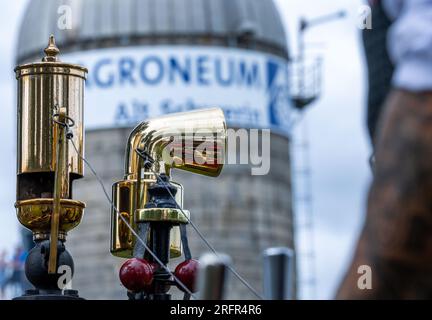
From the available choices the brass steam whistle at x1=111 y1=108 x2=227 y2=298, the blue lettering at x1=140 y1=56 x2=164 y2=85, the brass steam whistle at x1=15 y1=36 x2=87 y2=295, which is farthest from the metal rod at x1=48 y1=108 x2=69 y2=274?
the blue lettering at x1=140 y1=56 x2=164 y2=85

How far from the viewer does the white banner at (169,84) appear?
146 feet

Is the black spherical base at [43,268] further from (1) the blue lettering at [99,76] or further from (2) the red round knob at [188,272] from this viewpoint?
(1) the blue lettering at [99,76]

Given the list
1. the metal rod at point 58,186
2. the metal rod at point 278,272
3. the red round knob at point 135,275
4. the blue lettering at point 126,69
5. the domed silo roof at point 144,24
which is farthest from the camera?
the domed silo roof at point 144,24

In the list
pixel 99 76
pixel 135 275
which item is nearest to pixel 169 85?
pixel 99 76

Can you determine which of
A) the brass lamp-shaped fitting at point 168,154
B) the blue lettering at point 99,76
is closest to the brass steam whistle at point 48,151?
the brass lamp-shaped fitting at point 168,154

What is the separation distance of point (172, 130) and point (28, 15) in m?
39.8

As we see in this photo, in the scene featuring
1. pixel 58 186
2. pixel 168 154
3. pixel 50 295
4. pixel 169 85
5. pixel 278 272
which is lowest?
pixel 50 295

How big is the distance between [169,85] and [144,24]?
2.02 metres

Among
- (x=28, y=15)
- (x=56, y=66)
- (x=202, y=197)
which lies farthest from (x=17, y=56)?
(x=56, y=66)

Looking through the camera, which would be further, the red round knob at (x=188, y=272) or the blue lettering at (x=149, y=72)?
the blue lettering at (x=149, y=72)

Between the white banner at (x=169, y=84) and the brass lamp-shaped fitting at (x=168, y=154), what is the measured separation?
35.5 metres

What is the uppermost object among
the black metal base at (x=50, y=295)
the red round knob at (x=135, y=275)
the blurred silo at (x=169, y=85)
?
the blurred silo at (x=169, y=85)

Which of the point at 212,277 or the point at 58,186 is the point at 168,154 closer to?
the point at 58,186

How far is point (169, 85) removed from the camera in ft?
148
